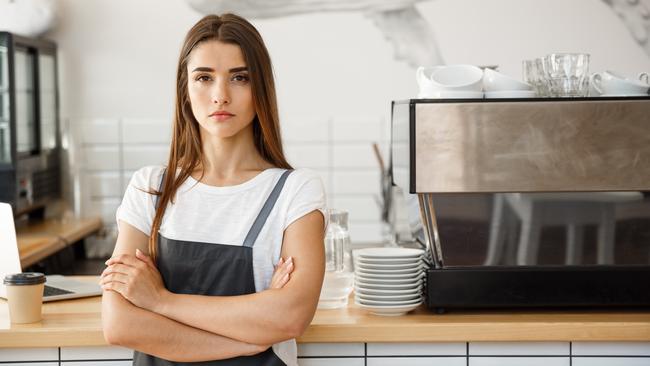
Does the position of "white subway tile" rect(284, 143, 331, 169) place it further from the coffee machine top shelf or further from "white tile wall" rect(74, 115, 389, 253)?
the coffee machine top shelf

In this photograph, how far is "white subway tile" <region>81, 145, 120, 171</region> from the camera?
4375mm

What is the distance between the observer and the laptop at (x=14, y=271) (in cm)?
203

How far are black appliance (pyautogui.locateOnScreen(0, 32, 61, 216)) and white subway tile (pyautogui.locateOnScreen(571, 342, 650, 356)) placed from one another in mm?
2682

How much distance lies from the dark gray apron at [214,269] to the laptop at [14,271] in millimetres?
488

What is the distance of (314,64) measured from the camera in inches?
172

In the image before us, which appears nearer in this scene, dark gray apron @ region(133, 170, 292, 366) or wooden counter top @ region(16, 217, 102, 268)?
dark gray apron @ region(133, 170, 292, 366)

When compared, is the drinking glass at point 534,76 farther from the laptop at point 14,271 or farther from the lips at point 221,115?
the laptop at point 14,271

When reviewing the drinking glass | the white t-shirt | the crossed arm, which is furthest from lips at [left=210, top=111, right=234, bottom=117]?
the drinking glass

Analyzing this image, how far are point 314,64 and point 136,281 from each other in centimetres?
281

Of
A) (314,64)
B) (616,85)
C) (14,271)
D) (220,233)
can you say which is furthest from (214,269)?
(314,64)

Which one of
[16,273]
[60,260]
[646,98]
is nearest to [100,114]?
[60,260]

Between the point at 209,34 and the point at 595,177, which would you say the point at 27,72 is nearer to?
the point at 209,34

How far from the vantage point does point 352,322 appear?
1895mm

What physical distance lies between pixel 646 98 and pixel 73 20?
3159 millimetres
